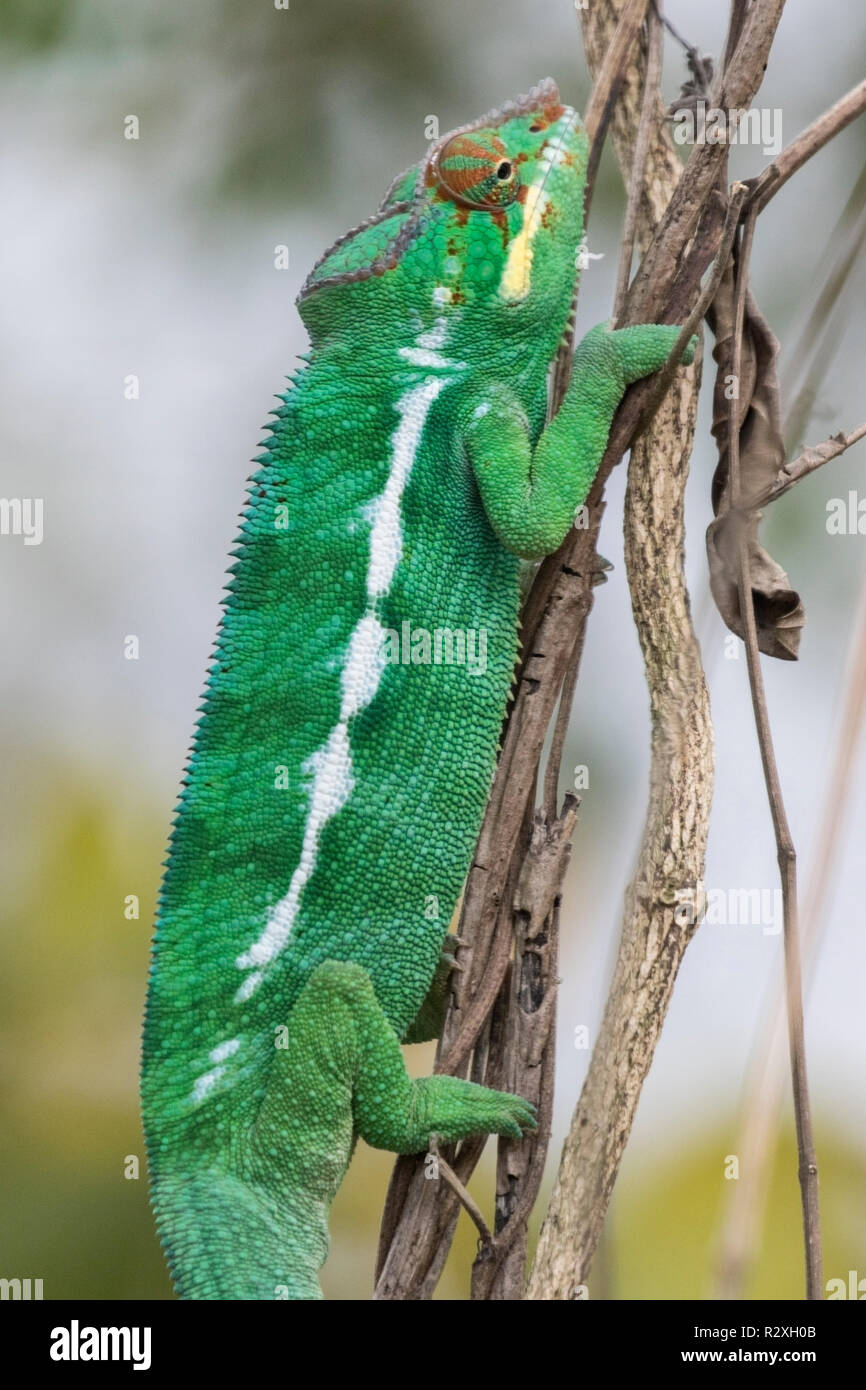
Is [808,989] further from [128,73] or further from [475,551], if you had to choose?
[128,73]

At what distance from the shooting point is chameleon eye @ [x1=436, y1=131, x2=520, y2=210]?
7.87ft

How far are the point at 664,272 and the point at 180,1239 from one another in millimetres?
1752

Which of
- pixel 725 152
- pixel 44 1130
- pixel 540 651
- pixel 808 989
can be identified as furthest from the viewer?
pixel 44 1130

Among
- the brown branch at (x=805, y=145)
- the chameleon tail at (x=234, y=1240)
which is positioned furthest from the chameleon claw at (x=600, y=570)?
the chameleon tail at (x=234, y=1240)

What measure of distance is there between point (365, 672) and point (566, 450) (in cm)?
51

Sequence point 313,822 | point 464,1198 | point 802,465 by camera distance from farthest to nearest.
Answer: point 313,822 < point 802,465 < point 464,1198

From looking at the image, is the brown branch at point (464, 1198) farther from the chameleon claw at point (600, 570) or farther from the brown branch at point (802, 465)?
the brown branch at point (802, 465)

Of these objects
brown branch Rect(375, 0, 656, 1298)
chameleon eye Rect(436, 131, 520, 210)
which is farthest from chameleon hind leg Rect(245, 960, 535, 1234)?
chameleon eye Rect(436, 131, 520, 210)

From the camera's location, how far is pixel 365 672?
7.92 ft

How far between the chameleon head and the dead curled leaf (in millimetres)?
372

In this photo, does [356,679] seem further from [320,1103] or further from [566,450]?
[320,1103]

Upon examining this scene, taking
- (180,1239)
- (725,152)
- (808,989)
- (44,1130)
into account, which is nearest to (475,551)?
(725,152)

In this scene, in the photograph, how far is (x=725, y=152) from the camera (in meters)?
2.12

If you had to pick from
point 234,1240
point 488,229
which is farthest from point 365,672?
point 234,1240
